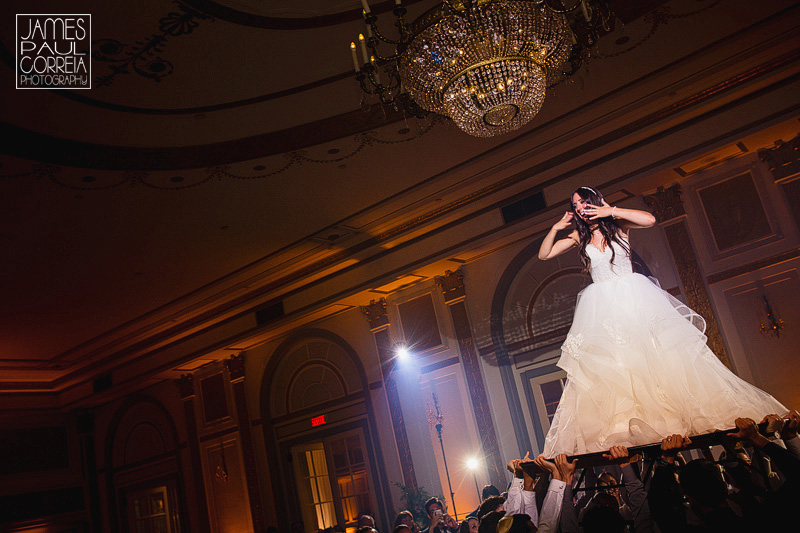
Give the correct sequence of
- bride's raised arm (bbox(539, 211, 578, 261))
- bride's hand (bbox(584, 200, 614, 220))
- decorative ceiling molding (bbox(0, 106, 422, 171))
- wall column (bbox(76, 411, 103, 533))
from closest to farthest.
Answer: bride's hand (bbox(584, 200, 614, 220)), bride's raised arm (bbox(539, 211, 578, 261)), decorative ceiling molding (bbox(0, 106, 422, 171)), wall column (bbox(76, 411, 103, 533))

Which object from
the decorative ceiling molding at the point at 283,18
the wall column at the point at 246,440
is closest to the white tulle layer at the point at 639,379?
the decorative ceiling molding at the point at 283,18

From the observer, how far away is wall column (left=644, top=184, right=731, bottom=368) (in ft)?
22.5

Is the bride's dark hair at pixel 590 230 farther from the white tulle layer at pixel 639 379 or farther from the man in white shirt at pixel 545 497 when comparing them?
the man in white shirt at pixel 545 497

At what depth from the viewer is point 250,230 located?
7.96 metres

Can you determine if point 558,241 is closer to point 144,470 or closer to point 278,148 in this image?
point 278,148

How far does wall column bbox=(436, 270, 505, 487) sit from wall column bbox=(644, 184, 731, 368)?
2.85m

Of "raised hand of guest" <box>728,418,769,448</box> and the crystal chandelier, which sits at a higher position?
the crystal chandelier

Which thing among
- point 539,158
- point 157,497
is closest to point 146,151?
point 539,158

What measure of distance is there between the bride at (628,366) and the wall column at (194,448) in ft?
34.7

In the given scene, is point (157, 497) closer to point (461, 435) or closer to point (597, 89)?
point (461, 435)

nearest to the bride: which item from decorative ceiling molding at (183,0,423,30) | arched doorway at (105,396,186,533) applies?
decorative ceiling molding at (183,0,423,30)

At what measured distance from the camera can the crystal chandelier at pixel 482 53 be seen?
3340 mm

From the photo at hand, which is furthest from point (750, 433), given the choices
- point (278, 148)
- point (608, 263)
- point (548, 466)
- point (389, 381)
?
point (389, 381)

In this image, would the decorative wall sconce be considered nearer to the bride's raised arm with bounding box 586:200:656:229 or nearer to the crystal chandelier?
the crystal chandelier
